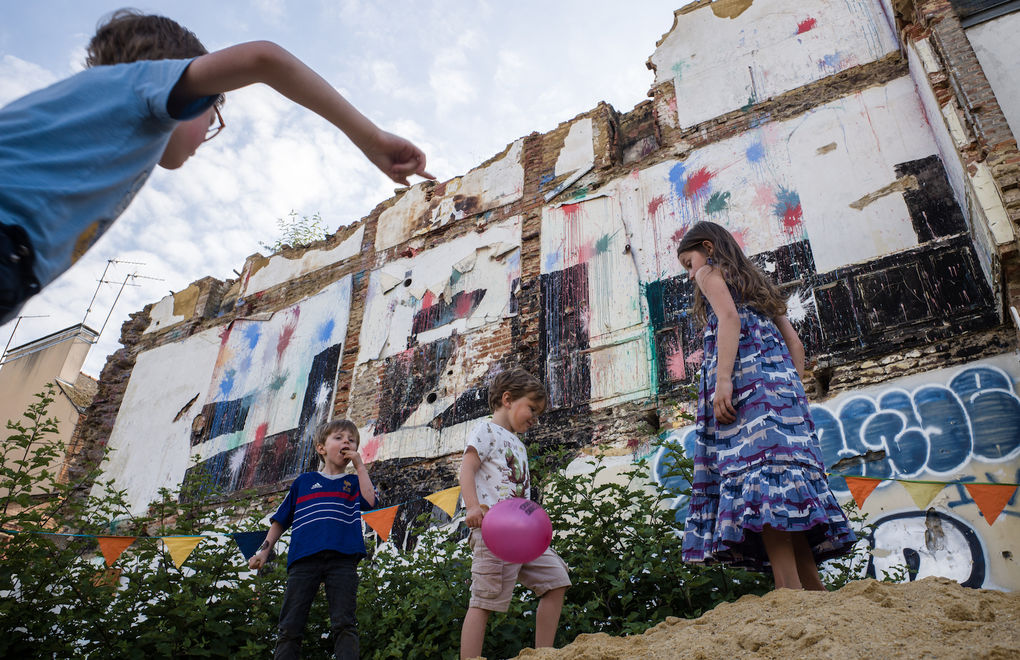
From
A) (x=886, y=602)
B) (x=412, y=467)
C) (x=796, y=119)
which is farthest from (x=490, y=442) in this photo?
(x=796, y=119)

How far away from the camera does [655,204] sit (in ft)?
26.8

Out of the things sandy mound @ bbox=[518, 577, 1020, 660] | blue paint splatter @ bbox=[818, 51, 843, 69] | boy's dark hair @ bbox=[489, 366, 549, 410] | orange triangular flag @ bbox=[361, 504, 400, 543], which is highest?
blue paint splatter @ bbox=[818, 51, 843, 69]

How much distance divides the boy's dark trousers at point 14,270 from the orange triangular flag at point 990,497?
495 centimetres

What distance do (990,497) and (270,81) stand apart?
4.96 meters

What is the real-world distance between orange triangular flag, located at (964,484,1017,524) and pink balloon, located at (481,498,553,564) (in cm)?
303

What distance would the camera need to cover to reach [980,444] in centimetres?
524

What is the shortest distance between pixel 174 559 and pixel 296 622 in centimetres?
156

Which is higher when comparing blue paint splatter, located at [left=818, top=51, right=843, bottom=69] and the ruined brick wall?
blue paint splatter, located at [left=818, top=51, right=843, bottom=69]

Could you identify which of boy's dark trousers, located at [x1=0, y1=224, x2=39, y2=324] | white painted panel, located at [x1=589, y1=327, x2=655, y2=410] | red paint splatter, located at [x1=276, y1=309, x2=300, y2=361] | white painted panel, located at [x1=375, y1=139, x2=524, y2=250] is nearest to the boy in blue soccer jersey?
boy's dark trousers, located at [x1=0, y1=224, x2=39, y2=324]

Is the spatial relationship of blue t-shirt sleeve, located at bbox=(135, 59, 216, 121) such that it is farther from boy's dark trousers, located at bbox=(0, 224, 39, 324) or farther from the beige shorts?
the beige shorts

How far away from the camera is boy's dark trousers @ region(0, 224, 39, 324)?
3.99 ft

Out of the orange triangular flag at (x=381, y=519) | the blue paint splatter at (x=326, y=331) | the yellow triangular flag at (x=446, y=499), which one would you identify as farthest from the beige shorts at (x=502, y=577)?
the blue paint splatter at (x=326, y=331)

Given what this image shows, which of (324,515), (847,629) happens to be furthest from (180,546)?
(847,629)

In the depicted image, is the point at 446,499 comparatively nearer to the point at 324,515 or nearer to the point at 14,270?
the point at 324,515
